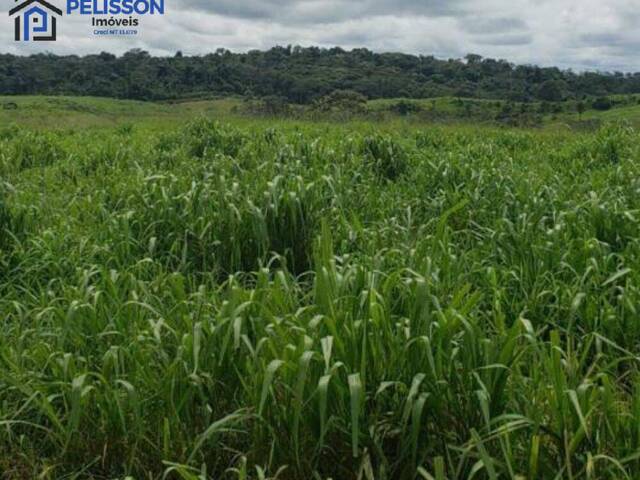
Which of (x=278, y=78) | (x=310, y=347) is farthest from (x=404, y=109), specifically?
(x=278, y=78)

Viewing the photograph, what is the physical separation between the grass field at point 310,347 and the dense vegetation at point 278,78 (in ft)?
132

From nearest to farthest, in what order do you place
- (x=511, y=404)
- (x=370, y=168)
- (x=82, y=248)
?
(x=511, y=404) < (x=82, y=248) < (x=370, y=168)

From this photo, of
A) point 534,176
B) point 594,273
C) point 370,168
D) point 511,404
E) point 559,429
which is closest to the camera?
point 559,429

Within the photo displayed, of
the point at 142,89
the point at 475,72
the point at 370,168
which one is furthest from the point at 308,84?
the point at 370,168

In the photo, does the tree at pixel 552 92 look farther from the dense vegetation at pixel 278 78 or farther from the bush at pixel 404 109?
the bush at pixel 404 109

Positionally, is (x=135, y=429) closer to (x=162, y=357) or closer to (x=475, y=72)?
(x=162, y=357)

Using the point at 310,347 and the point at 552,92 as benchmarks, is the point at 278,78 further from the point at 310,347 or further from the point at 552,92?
the point at 310,347

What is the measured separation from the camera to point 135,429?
81.5 inches

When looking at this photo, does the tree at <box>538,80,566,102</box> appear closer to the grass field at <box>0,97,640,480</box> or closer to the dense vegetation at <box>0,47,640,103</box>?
the dense vegetation at <box>0,47,640,103</box>

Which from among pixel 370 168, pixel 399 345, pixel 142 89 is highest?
pixel 142 89

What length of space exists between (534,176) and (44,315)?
426cm

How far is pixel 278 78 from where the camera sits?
53.7 m

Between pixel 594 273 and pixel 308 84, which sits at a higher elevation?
pixel 308 84

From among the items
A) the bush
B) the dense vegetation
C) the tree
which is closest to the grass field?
the bush
